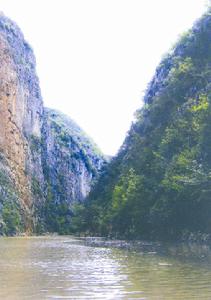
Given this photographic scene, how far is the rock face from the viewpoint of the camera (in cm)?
11744

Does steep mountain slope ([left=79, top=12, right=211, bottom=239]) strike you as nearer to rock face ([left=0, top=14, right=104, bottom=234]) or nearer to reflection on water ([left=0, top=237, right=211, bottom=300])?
reflection on water ([left=0, top=237, right=211, bottom=300])

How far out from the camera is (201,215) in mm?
40031

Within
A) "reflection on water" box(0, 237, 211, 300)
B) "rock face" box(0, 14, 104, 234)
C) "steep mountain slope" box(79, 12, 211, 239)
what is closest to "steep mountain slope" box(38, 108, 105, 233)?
"rock face" box(0, 14, 104, 234)

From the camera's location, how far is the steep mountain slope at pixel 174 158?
38.2m

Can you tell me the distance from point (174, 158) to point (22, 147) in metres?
87.4

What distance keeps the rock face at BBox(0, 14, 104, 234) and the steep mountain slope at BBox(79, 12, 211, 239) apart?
37.6m

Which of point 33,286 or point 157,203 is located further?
point 157,203

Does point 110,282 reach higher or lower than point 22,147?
lower

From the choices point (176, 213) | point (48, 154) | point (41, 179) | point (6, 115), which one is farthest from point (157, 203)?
point (48, 154)

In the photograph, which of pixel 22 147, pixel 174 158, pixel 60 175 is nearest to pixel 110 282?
pixel 174 158

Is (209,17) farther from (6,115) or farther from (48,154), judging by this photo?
(48,154)

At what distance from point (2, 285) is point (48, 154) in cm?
14380

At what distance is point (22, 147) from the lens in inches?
5094

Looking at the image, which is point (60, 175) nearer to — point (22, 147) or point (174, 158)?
point (22, 147)
